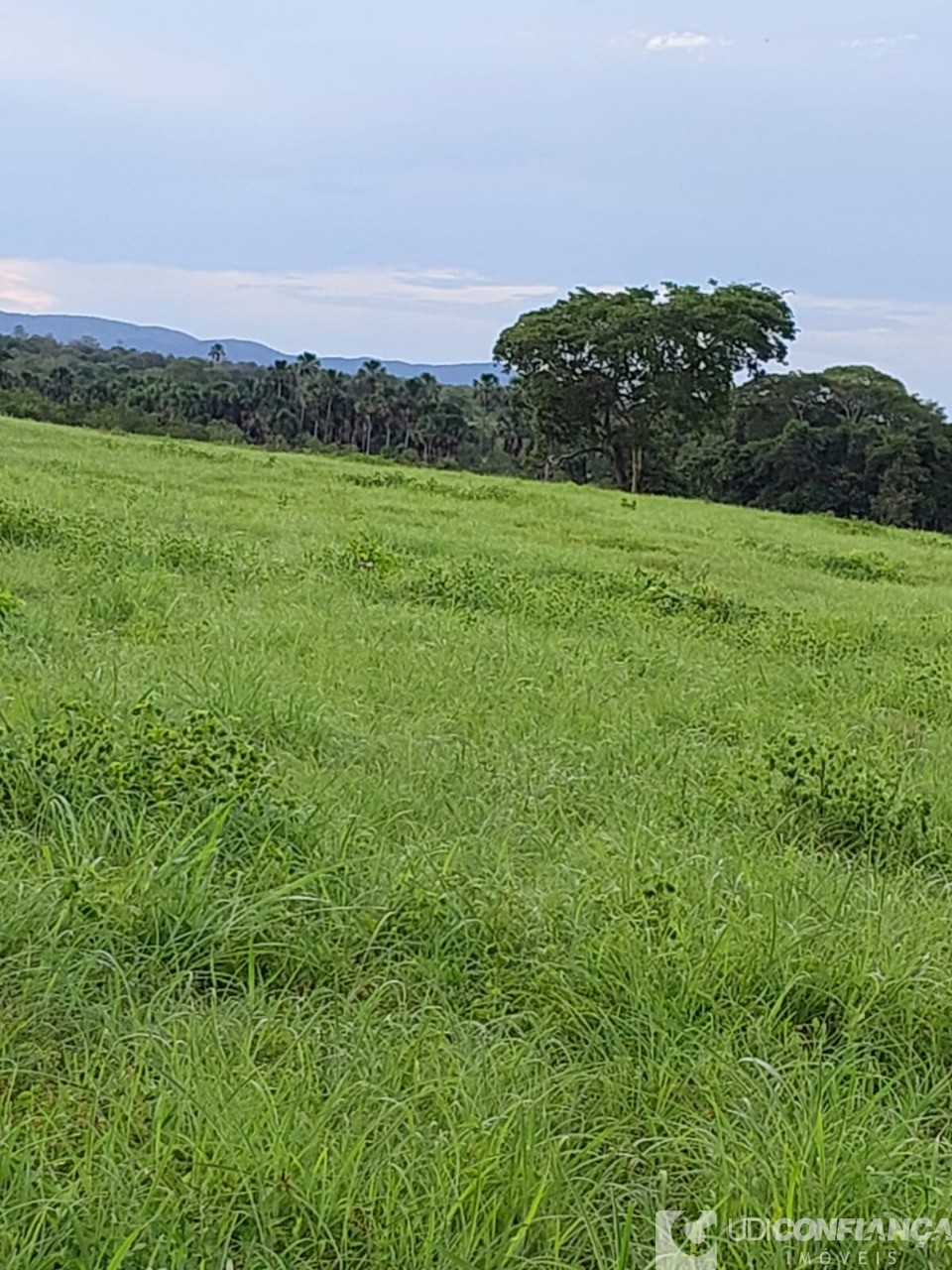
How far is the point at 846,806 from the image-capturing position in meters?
3.08

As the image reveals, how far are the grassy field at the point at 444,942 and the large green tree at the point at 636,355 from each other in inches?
840

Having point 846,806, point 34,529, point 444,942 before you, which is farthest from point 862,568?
point 444,942

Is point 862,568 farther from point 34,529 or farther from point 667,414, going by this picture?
point 667,414

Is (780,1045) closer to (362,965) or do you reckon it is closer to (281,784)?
(362,965)

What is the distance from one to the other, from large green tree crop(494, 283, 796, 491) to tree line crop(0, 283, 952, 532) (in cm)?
4

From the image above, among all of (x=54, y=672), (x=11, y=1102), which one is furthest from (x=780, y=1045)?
(x=54, y=672)

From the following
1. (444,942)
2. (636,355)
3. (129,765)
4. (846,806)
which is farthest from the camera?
(636,355)

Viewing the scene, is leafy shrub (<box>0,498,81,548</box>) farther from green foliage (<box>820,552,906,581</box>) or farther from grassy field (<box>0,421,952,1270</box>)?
green foliage (<box>820,552,906,581</box>)

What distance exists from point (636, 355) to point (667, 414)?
6.45 ft

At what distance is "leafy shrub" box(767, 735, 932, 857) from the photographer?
3.02m

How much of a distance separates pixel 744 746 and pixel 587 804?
0.95m

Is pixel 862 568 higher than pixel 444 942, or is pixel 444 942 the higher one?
pixel 862 568

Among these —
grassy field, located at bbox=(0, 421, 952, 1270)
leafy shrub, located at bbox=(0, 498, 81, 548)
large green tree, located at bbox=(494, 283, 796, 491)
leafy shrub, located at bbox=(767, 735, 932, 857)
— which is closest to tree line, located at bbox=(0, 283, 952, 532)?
large green tree, located at bbox=(494, 283, 796, 491)

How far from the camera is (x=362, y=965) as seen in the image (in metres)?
2.13
